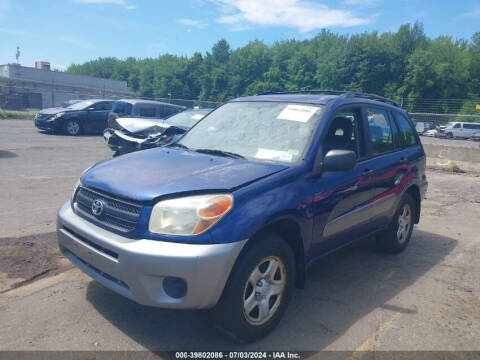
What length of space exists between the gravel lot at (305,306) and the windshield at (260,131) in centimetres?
138

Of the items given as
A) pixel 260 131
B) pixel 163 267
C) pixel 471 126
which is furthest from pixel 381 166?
pixel 471 126

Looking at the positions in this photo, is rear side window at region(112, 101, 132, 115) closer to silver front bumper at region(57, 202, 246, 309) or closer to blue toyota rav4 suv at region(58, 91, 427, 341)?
blue toyota rav4 suv at region(58, 91, 427, 341)

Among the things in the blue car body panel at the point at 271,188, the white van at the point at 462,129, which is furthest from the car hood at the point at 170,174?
the white van at the point at 462,129

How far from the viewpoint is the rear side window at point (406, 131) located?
504 cm

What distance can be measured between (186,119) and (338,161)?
7.67 metres

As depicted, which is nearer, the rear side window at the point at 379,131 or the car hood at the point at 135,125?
the rear side window at the point at 379,131

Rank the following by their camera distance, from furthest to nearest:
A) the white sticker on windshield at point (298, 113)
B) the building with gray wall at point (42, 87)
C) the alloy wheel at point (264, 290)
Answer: the building with gray wall at point (42, 87) < the white sticker on windshield at point (298, 113) < the alloy wheel at point (264, 290)

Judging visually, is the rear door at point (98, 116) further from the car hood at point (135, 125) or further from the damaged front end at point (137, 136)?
the car hood at point (135, 125)

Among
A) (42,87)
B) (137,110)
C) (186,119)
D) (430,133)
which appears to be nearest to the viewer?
(186,119)

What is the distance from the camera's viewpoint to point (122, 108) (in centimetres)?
1410

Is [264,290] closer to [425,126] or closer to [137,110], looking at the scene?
[137,110]

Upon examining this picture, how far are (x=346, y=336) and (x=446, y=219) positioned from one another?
4746 millimetres

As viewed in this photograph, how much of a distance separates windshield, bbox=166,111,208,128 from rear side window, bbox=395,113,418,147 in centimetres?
584

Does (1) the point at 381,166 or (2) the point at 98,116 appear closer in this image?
(1) the point at 381,166
